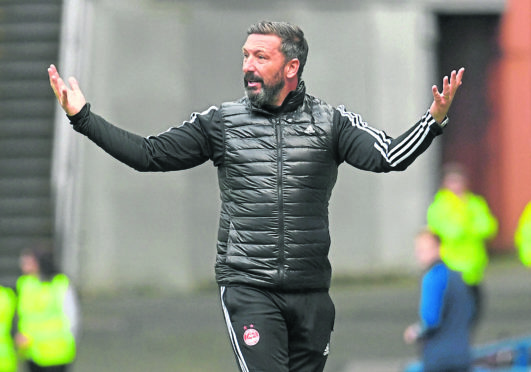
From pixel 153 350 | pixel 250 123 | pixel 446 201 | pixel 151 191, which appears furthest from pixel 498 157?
pixel 250 123

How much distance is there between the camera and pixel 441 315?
10125 mm

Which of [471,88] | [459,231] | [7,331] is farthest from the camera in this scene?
[471,88]

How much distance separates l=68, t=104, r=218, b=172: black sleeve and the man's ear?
388 mm

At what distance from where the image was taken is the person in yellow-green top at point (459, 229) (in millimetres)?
14211

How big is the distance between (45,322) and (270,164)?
557 centimetres

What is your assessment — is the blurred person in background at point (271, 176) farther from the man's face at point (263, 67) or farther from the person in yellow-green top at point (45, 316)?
the person in yellow-green top at point (45, 316)

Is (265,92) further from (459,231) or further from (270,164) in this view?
(459,231)

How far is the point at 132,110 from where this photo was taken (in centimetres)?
1894

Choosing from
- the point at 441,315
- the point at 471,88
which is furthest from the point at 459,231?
the point at 471,88

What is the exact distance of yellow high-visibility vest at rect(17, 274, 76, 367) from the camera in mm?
11008

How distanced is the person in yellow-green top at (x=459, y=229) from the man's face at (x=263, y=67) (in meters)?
8.46

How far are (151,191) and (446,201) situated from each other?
5.98 meters

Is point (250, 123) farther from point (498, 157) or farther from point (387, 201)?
point (498, 157)

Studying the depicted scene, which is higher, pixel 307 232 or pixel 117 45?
pixel 117 45
